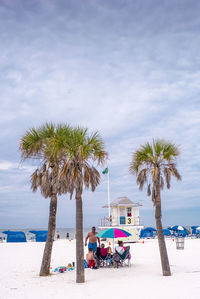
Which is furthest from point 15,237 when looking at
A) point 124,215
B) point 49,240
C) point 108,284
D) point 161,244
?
point 108,284

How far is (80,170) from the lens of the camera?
1109 cm

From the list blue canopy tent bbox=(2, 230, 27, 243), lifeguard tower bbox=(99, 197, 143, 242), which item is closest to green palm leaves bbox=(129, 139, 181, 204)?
lifeguard tower bbox=(99, 197, 143, 242)

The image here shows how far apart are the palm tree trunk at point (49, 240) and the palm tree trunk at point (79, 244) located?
2057 millimetres

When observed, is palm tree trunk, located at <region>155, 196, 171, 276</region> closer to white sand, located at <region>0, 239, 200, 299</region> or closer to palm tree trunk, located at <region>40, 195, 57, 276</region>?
white sand, located at <region>0, 239, 200, 299</region>

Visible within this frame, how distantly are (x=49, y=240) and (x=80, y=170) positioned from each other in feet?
11.8

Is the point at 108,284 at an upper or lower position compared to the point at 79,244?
lower

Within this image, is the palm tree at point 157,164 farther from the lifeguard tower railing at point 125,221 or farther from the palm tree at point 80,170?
the lifeguard tower railing at point 125,221

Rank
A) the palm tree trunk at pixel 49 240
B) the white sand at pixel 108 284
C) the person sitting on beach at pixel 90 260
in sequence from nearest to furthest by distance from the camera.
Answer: the white sand at pixel 108 284
the palm tree trunk at pixel 49 240
the person sitting on beach at pixel 90 260

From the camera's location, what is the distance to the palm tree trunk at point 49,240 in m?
12.3

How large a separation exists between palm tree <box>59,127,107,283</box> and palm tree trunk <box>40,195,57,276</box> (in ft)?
4.99

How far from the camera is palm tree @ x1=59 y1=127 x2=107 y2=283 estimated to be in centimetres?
1072

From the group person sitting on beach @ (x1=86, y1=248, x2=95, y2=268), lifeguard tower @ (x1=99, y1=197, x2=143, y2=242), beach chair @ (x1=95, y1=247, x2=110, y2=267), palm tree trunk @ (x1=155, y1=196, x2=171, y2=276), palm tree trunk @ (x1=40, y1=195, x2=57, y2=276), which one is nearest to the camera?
palm tree trunk @ (x1=155, y1=196, x2=171, y2=276)

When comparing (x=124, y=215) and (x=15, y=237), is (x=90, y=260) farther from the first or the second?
(x=15, y=237)

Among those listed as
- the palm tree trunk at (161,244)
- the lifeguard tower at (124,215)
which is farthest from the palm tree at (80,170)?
the lifeguard tower at (124,215)
